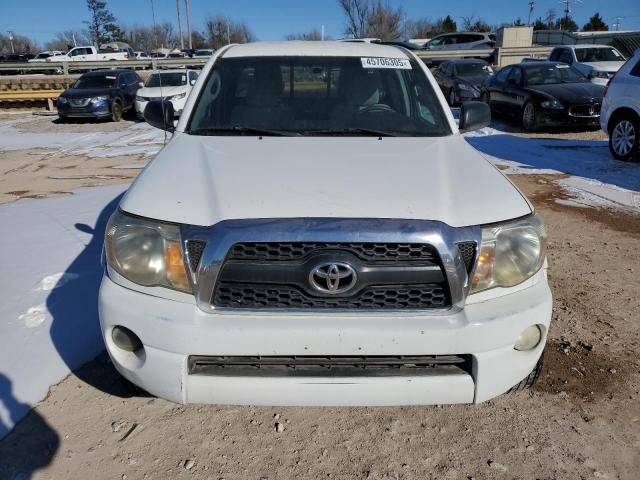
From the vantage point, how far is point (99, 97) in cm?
1517

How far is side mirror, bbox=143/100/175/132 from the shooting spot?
12.2 ft

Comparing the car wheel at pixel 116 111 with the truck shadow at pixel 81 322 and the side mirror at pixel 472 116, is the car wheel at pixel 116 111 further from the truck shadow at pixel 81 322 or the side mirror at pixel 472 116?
the side mirror at pixel 472 116

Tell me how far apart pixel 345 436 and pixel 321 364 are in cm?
58

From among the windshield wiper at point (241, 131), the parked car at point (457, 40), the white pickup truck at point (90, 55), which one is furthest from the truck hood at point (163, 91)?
the white pickup truck at point (90, 55)

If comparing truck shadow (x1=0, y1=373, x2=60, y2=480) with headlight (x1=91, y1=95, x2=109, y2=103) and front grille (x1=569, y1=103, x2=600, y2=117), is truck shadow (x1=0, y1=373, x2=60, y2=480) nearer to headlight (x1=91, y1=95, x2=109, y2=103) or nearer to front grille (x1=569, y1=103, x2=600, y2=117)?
front grille (x1=569, y1=103, x2=600, y2=117)

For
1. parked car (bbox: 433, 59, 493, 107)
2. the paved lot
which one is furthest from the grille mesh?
A: parked car (bbox: 433, 59, 493, 107)

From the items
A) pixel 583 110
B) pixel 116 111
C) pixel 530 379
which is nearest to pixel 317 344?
pixel 530 379

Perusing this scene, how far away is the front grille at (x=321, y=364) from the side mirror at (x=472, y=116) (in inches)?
79.8

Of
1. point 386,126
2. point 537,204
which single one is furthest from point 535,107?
point 386,126

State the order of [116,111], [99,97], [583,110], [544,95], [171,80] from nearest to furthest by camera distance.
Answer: [583,110] < [544,95] < [99,97] < [116,111] < [171,80]

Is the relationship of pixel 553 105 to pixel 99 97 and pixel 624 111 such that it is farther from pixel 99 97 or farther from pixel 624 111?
pixel 99 97

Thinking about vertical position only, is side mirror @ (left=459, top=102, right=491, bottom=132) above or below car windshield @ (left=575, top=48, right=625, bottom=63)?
below

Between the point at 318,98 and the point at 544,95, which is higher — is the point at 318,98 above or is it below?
above

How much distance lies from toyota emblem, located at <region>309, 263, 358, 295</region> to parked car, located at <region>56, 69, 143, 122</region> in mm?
15060
